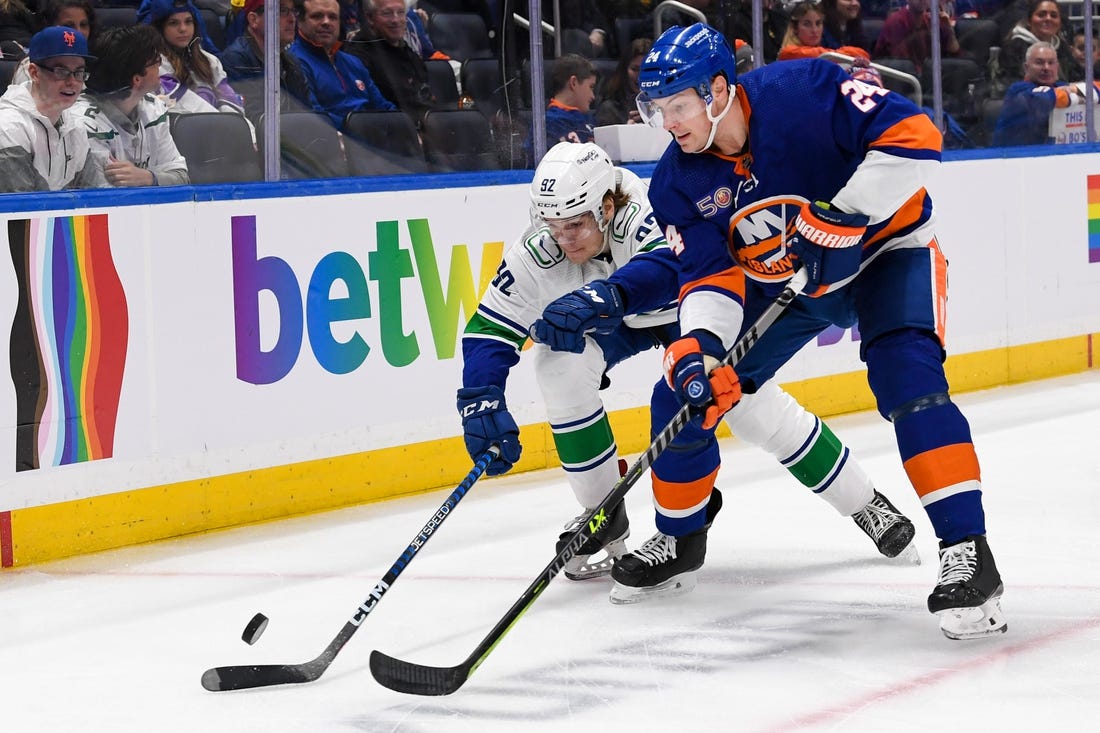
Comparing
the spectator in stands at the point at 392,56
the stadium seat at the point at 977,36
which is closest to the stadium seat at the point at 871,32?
the stadium seat at the point at 977,36

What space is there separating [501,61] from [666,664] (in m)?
2.54

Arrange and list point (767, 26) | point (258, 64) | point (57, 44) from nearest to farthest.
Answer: point (57, 44) < point (258, 64) < point (767, 26)

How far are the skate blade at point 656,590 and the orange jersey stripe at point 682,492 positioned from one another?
15 cm

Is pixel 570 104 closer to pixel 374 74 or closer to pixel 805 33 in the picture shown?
pixel 374 74

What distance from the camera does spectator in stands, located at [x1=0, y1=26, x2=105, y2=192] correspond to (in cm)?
363

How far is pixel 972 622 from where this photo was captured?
2635mm

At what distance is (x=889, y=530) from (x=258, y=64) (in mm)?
2085

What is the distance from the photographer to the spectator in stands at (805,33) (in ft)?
17.9

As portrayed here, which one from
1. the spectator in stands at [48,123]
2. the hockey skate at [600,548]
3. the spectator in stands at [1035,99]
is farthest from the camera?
the spectator in stands at [1035,99]

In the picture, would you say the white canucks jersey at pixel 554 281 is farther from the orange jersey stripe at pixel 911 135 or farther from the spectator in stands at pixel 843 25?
the spectator in stands at pixel 843 25

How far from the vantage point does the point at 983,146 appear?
236 inches

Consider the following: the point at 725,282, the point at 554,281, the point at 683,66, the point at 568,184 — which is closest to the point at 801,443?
the point at 725,282

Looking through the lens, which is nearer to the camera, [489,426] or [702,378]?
[702,378]

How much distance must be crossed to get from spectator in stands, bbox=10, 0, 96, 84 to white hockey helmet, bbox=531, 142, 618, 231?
135 centimetres
